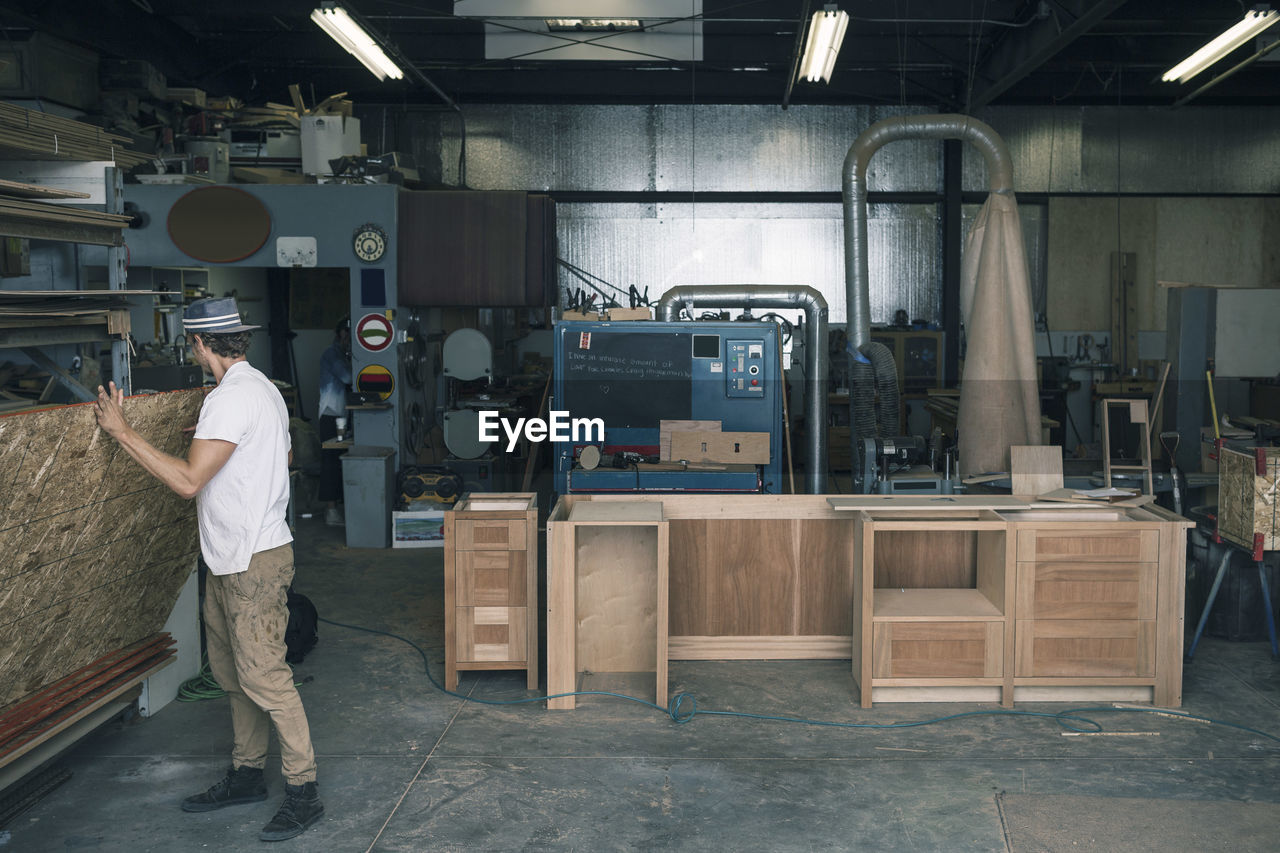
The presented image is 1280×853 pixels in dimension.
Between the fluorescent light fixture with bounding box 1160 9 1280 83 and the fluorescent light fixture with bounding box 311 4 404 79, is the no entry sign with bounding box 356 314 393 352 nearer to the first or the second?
the fluorescent light fixture with bounding box 311 4 404 79

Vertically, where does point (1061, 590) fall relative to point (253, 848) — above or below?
above

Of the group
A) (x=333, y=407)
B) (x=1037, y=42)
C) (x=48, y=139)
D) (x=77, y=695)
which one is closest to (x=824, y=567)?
(x=77, y=695)

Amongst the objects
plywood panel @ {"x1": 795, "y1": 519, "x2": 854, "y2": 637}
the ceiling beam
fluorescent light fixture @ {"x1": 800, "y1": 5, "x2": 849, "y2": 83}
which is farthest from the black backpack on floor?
the ceiling beam

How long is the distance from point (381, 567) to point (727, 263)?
19.3 ft

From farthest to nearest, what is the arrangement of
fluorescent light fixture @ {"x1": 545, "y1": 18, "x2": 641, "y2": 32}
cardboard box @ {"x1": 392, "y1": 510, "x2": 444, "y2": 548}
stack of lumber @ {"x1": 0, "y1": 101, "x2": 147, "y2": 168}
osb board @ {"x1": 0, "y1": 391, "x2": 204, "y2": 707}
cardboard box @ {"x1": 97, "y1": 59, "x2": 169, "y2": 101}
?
fluorescent light fixture @ {"x1": 545, "y1": 18, "x2": 641, "y2": 32} → cardboard box @ {"x1": 97, "y1": 59, "x2": 169, "y2": 101} → cardboard box @ {"x1": 392, "y1": 510, "x2": 444, "y2": 548} → stack of lumber @ {"x1": 0, "y1": 101, "x2": 147, "y2": 168} → osb board @ {"x1": 0, "y1": 391, "x2": 204, "y2": 707}

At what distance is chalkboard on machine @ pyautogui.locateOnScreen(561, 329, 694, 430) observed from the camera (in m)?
6.62

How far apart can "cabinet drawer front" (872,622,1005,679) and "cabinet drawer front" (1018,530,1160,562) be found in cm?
35

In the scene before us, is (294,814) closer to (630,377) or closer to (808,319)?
(630,377)

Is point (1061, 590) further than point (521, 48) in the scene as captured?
No

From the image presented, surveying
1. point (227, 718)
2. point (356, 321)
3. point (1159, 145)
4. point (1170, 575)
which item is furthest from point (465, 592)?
point (1159, 145)

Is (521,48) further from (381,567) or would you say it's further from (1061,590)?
(1061,590)

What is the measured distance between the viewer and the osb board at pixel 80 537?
2.92 meters

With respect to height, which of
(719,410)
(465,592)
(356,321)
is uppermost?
(356,321)

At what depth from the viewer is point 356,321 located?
768 cm
